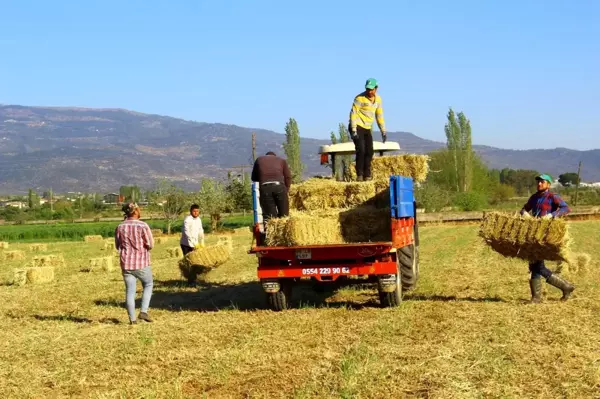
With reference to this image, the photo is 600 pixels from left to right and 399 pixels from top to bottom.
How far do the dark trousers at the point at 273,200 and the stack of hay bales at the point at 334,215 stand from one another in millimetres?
200

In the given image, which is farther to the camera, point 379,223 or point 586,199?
point 586,199

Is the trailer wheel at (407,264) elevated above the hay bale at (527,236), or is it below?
below

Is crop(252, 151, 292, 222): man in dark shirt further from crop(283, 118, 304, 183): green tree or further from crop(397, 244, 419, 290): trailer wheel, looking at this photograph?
crop(283, 118, 304, 183): green tree

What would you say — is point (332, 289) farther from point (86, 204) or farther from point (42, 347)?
point (86, 204)

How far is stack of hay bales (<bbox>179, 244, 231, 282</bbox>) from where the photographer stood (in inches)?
571

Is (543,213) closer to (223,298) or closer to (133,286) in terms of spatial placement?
(223,298)

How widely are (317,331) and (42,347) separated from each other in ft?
10.1

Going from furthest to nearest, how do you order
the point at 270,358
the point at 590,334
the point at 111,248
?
the point at 111,248 → the point at 590,334 → the point at 270,358

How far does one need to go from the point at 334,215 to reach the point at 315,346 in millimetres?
3107

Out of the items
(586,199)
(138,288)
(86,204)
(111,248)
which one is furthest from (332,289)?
(86,204)

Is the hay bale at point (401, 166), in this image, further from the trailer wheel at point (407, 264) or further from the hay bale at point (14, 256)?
the hay bale at point (14, 256)

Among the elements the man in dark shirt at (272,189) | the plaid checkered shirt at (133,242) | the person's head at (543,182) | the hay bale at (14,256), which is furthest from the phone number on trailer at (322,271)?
the hay bale at (14,256)

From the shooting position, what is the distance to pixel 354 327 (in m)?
8.87

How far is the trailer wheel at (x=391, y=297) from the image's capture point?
1040cm
